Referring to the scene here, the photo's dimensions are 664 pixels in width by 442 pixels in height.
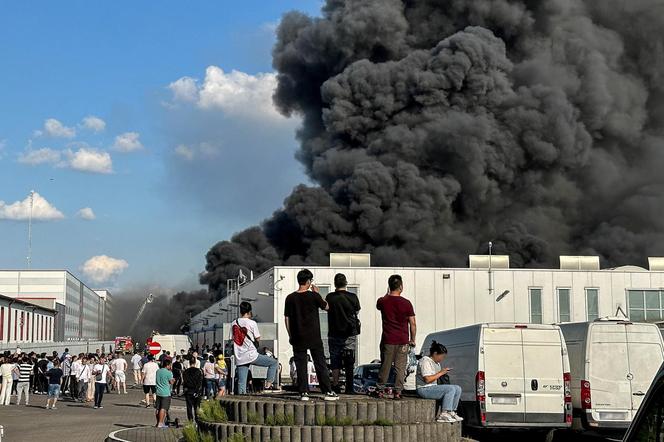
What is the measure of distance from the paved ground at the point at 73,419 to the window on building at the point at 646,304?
23.9 meters

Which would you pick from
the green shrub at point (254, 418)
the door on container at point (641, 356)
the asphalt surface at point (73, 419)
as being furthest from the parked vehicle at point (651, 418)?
the asphalt surface at point (73, 419)

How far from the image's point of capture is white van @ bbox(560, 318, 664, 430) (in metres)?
16.3

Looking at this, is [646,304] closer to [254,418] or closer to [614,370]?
[614,370]

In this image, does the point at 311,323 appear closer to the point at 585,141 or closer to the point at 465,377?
the point at 465,377

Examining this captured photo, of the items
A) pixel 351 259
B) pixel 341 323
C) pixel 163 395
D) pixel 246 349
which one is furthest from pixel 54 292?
pixel 341 323

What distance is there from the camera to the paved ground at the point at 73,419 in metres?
17.6

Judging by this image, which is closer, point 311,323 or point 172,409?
point 311,323

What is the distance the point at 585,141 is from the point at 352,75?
2057 centimetres

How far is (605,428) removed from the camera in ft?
53.4

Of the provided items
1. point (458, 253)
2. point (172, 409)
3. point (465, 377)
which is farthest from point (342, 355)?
point (458, 253)

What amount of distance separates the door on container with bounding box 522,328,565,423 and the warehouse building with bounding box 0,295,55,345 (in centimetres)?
3505

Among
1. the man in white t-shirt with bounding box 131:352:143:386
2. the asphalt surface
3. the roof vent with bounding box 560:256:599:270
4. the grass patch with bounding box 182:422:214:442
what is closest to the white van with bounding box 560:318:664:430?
the grass patch with bounding box 182:422:214:442

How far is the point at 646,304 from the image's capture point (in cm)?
4219

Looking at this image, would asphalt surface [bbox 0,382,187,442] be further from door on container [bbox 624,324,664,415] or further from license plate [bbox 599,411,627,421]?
door on container [bbox 624,324,664,415]
